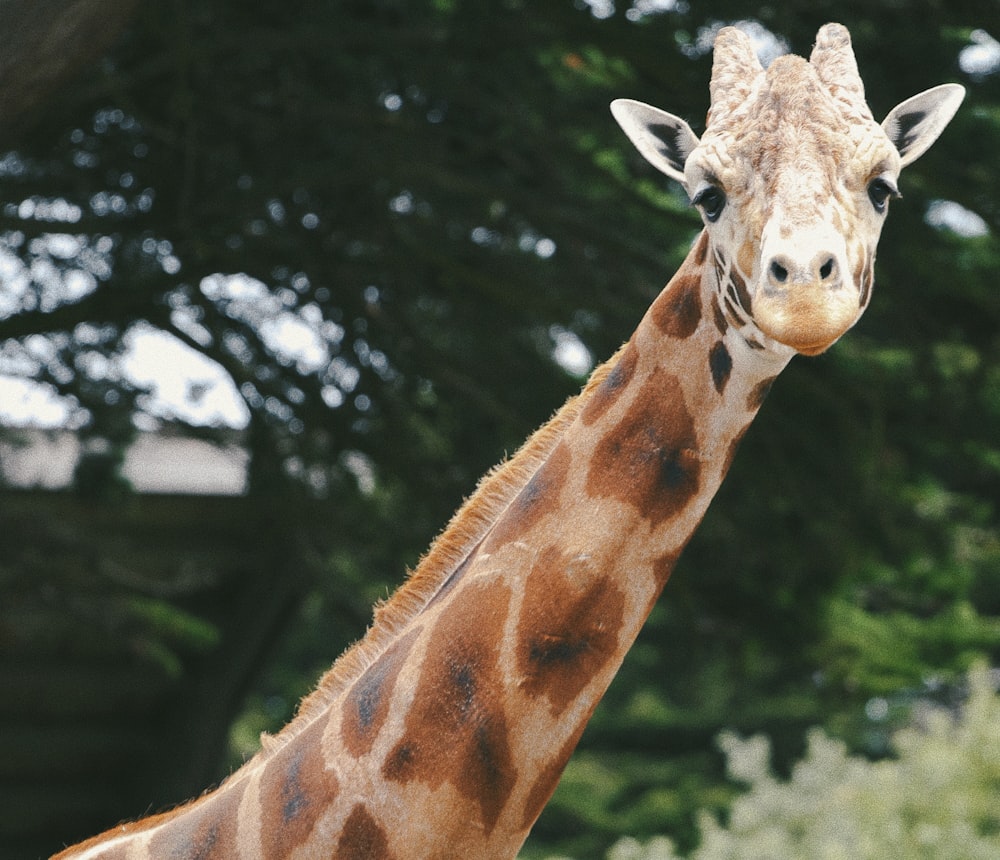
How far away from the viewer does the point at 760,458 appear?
6656mm

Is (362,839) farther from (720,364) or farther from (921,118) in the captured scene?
(921,118)

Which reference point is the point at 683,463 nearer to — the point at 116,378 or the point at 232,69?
the point at 232,69

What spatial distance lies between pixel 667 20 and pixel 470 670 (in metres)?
3.30

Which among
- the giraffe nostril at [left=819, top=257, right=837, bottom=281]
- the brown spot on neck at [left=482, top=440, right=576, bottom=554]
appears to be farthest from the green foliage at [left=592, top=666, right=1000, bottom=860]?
the giraffe nostril at [left=819, top=257, right=837, bottom=281]

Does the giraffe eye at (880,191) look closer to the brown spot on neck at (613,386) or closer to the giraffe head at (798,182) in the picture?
the giraffe head at (798,182)

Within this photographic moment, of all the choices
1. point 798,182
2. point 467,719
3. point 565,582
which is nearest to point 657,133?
point 798,182

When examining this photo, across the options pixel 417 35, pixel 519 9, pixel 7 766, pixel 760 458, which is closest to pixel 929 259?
pixel 760 458

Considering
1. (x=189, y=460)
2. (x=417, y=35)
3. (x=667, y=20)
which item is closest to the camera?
(x=667, y=20)

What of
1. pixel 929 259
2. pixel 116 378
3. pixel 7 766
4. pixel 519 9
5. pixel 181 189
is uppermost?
pixel 519 9

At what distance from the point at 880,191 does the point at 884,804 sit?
4.90 metres

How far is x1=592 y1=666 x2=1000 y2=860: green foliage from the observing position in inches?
234

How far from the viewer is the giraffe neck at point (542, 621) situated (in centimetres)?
236

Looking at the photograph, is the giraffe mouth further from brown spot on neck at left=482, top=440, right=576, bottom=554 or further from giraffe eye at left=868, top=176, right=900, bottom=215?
brown spot on neck at left=482, top=440, right=576, bottom=554

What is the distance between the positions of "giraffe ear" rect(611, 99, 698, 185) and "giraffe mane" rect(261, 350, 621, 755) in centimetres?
42
